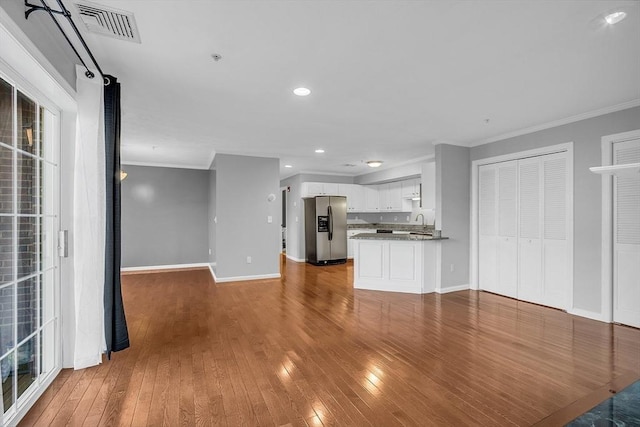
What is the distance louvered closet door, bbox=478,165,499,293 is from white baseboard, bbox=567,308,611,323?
1125 millimetres

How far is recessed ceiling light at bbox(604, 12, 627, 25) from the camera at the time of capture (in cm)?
196

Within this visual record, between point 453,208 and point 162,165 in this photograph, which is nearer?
point 453,208

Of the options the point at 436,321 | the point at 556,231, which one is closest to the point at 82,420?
the point at 436,321

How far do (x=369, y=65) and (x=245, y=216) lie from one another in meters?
4.16

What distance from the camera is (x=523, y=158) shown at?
4.68 metres

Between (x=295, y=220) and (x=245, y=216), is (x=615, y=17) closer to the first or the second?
(x=245, y=216)

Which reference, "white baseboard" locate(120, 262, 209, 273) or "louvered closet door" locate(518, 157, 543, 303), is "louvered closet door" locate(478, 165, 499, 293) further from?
"white baseboard" locate(120, 262, 209, 273)

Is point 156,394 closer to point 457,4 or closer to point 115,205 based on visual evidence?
point 115,205

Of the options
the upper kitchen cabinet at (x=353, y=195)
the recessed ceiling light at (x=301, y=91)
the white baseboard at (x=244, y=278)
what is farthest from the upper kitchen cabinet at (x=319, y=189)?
the recessed ceiling light at (x=301, y=91)

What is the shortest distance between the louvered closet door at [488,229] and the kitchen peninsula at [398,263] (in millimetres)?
739

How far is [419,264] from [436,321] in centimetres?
145

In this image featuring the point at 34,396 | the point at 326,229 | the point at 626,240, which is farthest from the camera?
the point at 326,229

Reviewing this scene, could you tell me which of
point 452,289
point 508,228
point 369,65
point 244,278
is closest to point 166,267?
point 244,278

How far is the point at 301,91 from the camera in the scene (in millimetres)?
3174
